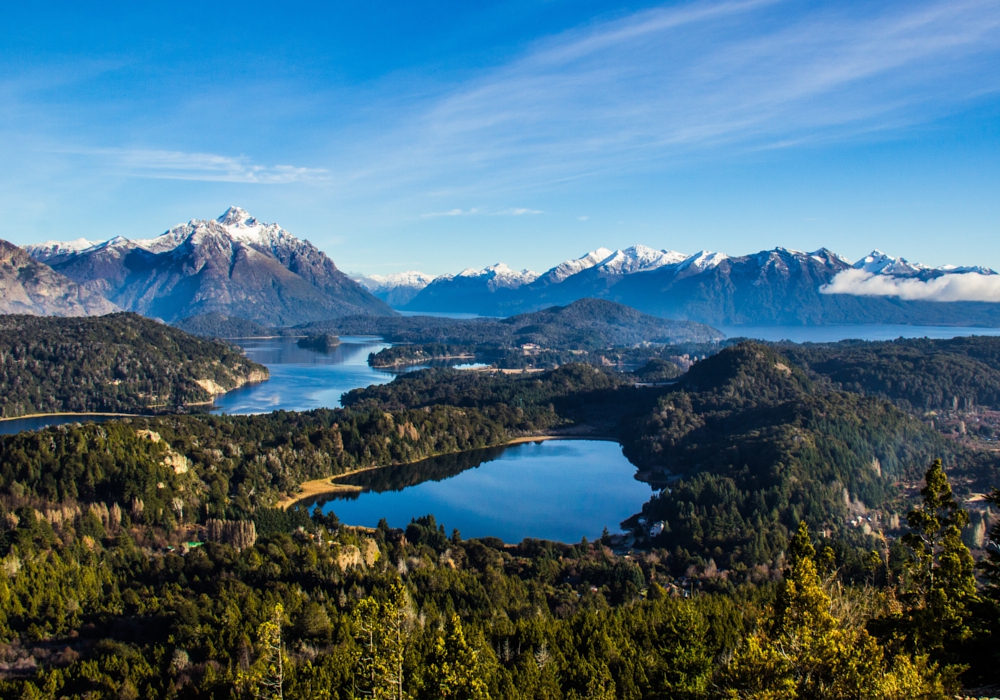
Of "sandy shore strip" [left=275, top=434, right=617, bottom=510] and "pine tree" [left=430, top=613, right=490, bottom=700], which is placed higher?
"pine tree" [left=430, top=613, right=490, bottom=700]

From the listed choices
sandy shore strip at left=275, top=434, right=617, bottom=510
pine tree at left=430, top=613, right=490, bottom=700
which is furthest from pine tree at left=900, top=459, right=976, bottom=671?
sandy shore strip at left=275, top=434, right=617, bottom=510

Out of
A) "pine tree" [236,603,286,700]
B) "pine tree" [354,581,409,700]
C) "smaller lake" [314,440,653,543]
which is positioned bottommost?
"smaller lake" [314,440,653,543]

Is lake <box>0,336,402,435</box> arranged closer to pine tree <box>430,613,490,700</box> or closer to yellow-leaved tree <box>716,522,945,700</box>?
pine tree <box>430,613,490,700</box>

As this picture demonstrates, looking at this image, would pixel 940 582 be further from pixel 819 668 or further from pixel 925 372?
pixel 925 372

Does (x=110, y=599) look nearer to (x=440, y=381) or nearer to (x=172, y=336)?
(x=440, y=381)

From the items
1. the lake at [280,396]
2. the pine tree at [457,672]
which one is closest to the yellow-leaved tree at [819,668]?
the pine tree at [457,672]
